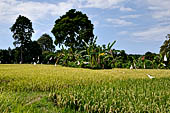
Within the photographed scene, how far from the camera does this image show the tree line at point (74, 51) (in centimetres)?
789

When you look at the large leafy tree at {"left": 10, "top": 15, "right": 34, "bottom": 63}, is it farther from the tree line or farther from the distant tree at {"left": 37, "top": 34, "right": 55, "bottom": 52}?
the distant tree at {"left": 37, "top": 34, "right": 55, "bottom": 52}

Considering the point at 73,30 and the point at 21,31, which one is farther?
the point at 21,31

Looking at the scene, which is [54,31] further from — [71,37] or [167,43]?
[167,43]

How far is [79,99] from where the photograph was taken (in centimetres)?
197

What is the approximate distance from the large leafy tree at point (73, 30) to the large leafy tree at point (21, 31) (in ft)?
22.2

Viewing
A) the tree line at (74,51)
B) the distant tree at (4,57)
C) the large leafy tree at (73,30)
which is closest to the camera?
the tree line at (74,51)

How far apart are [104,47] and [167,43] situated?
56.9 feet

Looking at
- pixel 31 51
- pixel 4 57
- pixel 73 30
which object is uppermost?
pixel 73 30

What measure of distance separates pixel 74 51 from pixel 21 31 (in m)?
16.1

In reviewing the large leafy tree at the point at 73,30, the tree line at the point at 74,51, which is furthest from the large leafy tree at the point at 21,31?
the large leafy tree at the point at 73,30

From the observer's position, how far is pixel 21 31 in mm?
25016

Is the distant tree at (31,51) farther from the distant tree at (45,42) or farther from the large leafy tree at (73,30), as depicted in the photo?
the distant tree at (45,42)

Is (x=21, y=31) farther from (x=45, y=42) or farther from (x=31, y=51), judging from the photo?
(x=45, y=42)

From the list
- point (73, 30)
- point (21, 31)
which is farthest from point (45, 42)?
point (73, 30)
